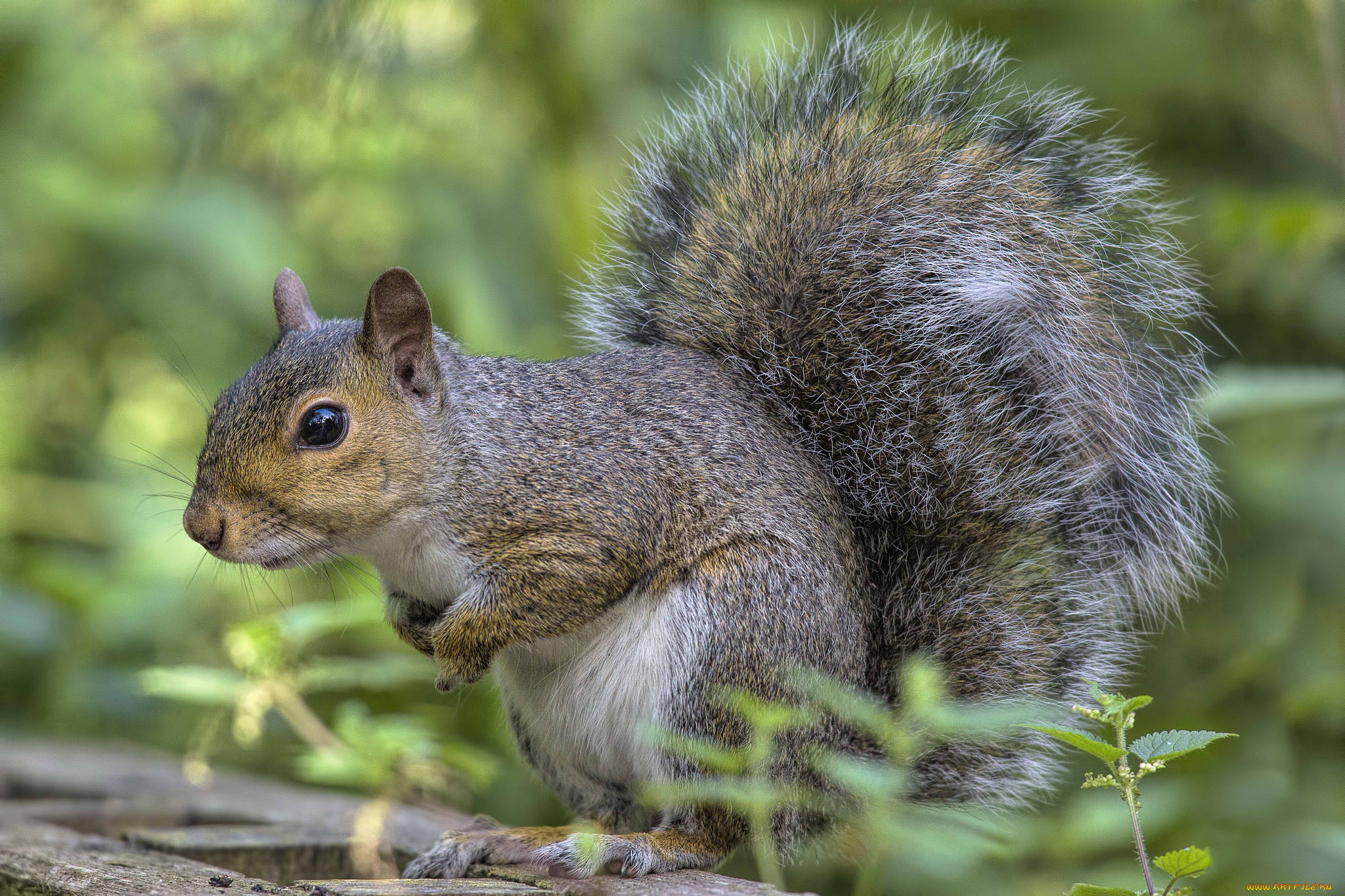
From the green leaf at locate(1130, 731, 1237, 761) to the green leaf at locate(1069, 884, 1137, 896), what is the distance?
14 centimetres

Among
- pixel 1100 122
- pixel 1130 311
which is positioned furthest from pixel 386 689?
pixel 1100 122

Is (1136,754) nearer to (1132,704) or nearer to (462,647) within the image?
(1132,704)

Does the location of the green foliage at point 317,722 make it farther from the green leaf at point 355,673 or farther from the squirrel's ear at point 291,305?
the squirrel's ear at point 291,305

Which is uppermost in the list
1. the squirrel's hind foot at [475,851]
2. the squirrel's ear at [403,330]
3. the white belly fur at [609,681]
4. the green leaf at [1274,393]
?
the green leaf at [1274,393]

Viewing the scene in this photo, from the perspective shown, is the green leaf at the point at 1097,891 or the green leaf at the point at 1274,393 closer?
the green leaf at the point at 1097,891

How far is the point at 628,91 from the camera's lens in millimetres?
3953

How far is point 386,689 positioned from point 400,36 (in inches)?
67.3

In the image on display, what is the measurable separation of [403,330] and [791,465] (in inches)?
24.6

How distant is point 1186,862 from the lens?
1.38 metres

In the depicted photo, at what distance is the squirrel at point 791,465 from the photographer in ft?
6.31

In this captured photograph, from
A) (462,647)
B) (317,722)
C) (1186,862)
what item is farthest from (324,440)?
(1186,862)

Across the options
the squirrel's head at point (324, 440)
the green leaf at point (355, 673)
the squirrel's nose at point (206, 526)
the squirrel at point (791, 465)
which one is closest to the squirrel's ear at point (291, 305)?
the squirrel at point (791, 465)

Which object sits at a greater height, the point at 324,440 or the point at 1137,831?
the point at 324,440

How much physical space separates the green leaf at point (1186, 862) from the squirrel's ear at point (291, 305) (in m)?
1.47
